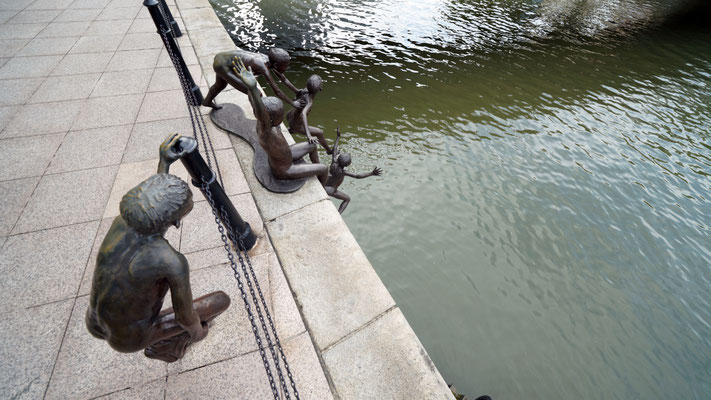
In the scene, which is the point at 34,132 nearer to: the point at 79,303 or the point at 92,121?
the point at 92,121

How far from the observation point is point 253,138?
4.59 metres

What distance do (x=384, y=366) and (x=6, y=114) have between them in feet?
22.5

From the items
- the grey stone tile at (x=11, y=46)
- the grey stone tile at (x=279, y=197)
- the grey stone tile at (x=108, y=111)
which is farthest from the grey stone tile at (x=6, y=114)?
the grey stone tile at (x=279, y=197)

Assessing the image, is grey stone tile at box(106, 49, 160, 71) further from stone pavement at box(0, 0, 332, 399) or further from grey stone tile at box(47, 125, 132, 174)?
grey stone tile at box(47, 125, 132, 174)

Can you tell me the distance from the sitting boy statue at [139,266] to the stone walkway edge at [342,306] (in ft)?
4.20

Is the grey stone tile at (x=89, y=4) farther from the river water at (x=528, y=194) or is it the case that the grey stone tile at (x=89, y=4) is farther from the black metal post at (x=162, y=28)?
the black metal post at (x=162, y=28)

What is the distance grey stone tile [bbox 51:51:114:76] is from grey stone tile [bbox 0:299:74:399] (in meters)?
5.44

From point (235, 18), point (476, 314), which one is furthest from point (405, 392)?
point (235, 18)

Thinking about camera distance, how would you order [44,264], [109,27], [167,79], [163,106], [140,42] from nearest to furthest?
[44,264] < [163,106] < [167,79] < [140,42] < [109,27]

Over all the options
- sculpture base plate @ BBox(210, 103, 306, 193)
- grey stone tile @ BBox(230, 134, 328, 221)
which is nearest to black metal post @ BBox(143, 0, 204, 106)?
sculpture base plate @ BBox(210, 103, 306, 193)

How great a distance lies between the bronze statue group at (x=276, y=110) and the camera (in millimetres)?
3297

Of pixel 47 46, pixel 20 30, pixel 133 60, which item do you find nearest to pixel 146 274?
pixel 133 60

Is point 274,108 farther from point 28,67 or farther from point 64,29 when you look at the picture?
point 64,29

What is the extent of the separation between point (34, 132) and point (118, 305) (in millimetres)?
4811
